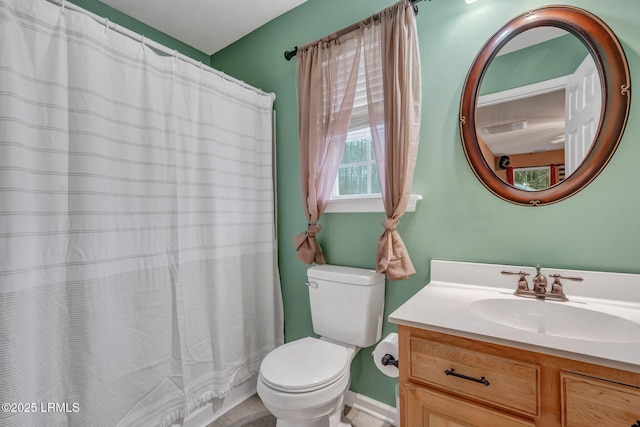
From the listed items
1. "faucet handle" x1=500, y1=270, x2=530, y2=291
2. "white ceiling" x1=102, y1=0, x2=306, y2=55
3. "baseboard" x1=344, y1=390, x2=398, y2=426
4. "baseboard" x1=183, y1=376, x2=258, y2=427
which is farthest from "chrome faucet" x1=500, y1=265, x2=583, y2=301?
"white ceiling" x1=102, y1=0, x2=306, y2=55

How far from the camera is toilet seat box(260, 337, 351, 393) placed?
118 centimetres

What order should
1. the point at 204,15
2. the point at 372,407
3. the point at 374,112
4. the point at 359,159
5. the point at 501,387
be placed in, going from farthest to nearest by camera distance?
the point at 204,15
the point at 359,159
the point at 372,407
the point at 374,112
the point at 501,387

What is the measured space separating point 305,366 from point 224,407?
85cm

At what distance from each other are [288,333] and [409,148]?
5.03 feet

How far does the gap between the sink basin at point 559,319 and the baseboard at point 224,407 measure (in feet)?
5.08

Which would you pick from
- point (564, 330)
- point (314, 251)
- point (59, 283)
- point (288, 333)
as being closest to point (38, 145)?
point (59, 283)

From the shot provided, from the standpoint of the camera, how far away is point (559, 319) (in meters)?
1.07

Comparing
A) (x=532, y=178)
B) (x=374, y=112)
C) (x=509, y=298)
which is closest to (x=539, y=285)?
(x=509, y=298)

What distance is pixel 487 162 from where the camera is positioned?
Answer: 4.25 feet

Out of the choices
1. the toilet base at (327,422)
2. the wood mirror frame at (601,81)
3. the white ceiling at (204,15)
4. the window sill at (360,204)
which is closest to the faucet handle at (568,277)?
the wood mirror frame at (601,81)

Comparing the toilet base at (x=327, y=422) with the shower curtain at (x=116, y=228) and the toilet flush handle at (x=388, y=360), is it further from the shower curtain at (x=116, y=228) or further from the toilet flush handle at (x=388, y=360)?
the shower curtain at (x=116, y=228)

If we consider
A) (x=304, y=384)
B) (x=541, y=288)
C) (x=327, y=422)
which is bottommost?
(x=327, y=422)

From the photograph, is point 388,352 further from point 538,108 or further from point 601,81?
point 601,81

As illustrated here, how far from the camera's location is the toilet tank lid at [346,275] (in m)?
1.48
